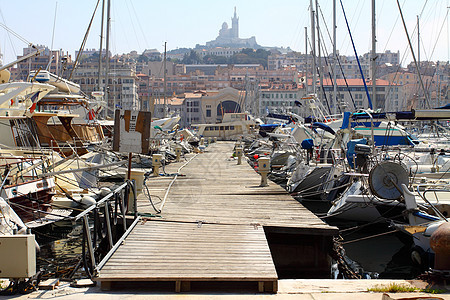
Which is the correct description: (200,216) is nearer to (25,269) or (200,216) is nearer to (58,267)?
(58,267)

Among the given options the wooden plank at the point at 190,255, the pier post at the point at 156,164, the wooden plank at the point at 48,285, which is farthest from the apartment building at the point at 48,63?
the wooden plank at the point at 48,285

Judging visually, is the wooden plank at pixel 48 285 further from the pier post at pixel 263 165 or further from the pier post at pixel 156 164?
the pier post at pixel 156 164

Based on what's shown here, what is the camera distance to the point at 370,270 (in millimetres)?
13125

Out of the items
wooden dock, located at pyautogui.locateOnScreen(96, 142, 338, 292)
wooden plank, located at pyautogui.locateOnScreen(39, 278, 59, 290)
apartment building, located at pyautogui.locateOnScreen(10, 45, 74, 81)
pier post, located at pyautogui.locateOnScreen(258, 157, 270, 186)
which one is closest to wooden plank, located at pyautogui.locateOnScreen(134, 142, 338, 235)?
wooden dock, located at pyautogui.locateOnScreen(96, 142, 338, 292)

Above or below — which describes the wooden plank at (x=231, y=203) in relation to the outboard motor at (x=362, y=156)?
below

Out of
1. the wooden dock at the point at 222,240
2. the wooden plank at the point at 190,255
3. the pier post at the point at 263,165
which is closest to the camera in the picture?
the wooden plank at the point at 190,255

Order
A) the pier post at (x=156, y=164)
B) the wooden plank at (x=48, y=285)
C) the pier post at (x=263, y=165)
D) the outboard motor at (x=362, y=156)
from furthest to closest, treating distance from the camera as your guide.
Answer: the pier post at (x=156, y=164)
the pier post at (x=263, y=165)
the outboard motor at (x=362, y=156)
the wooden plank at (x=48, y=285)

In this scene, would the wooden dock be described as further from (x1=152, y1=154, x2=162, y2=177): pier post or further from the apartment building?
the apartment building

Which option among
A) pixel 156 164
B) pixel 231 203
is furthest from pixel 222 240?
pixel 156 164

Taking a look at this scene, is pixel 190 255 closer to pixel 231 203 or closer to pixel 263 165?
pixel 231 203

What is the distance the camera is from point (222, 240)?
976 cm

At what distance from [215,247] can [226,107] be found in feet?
364

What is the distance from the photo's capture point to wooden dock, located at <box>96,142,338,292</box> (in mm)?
7879

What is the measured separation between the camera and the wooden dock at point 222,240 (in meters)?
7.88
